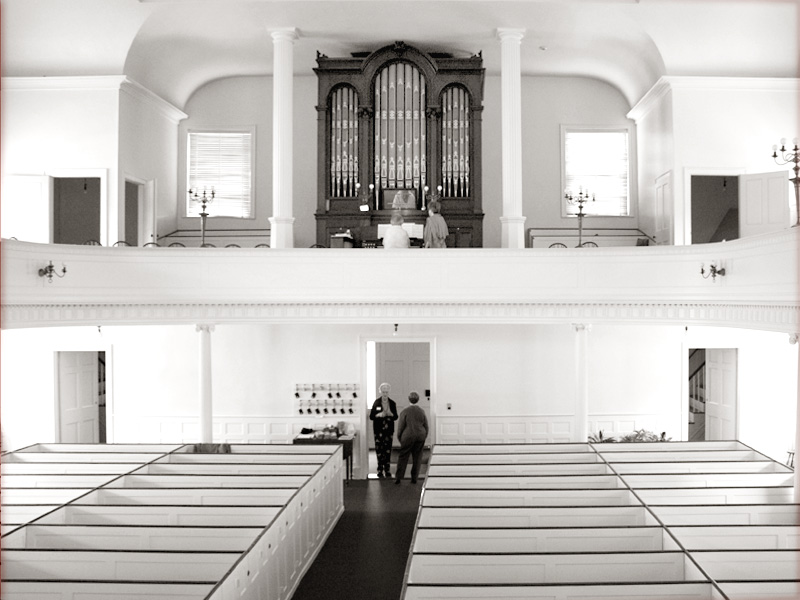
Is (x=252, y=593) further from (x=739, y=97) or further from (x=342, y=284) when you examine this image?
(x=739, y=97)

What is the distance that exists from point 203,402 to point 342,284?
3.40 meters

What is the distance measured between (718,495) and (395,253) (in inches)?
252

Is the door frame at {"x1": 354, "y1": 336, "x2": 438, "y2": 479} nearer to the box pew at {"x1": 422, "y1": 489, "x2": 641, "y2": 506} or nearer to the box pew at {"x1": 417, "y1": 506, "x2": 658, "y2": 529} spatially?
the box pew at {"x1": 422, "y1": 489, "x2": 641, "y2": 506}

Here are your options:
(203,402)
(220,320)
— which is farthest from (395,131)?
(203,402)

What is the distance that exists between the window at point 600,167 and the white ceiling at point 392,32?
1747 mm

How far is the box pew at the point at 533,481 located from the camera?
32.0 feet

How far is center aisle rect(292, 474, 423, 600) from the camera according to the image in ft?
31.0

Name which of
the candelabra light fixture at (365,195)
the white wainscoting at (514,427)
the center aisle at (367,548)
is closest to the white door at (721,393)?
the white wainscoting at (514,427)

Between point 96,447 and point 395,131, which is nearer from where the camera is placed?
point 96,447

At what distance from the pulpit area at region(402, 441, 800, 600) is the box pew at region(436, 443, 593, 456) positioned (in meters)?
0.02

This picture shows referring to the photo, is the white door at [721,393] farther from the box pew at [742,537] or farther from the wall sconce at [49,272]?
the wall sconce at [49,272]

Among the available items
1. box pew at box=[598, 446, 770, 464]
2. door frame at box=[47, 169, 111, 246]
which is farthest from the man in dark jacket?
door frame at box=[47, 169, 111, 246]

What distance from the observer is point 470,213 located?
49.9ft

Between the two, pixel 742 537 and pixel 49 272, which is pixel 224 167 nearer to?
pixel 49 272
